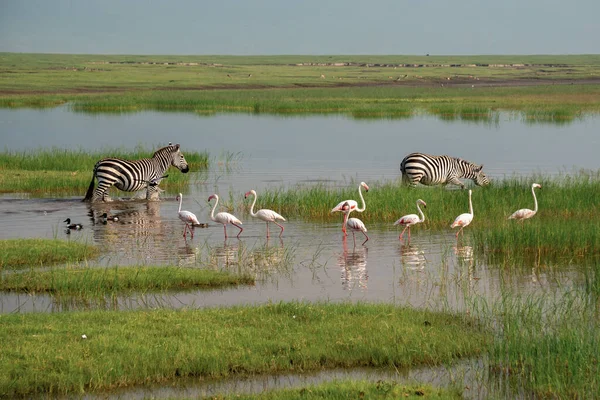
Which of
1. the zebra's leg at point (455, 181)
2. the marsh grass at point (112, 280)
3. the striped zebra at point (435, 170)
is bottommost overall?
the marsh grass at point (112, 280)

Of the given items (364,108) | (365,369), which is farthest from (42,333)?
(364,108)

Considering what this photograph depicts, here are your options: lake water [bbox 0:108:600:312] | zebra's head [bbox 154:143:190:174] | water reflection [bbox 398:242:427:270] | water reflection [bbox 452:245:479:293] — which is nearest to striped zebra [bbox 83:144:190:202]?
zebra's head [bbox 154:143:190:174]

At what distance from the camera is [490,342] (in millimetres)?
10328

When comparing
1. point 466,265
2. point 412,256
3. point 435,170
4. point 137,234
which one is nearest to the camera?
point 466,265

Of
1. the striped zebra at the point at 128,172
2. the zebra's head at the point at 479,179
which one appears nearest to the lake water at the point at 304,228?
the striped zebra at the point at 128,172

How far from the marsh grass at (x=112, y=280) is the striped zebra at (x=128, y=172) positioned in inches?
359

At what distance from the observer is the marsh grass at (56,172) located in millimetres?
25141

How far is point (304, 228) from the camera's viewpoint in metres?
19.2

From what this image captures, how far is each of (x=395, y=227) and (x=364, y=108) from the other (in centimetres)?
3876

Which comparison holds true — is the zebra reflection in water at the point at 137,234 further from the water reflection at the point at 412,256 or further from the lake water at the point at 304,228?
the water reflection at the point at 412,256

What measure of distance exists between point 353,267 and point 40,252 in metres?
5.19

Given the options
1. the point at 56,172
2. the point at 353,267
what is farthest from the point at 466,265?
the point at 56,172

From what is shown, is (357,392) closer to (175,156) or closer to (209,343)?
(209,343)

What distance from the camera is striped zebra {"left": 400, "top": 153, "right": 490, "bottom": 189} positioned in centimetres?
2366
